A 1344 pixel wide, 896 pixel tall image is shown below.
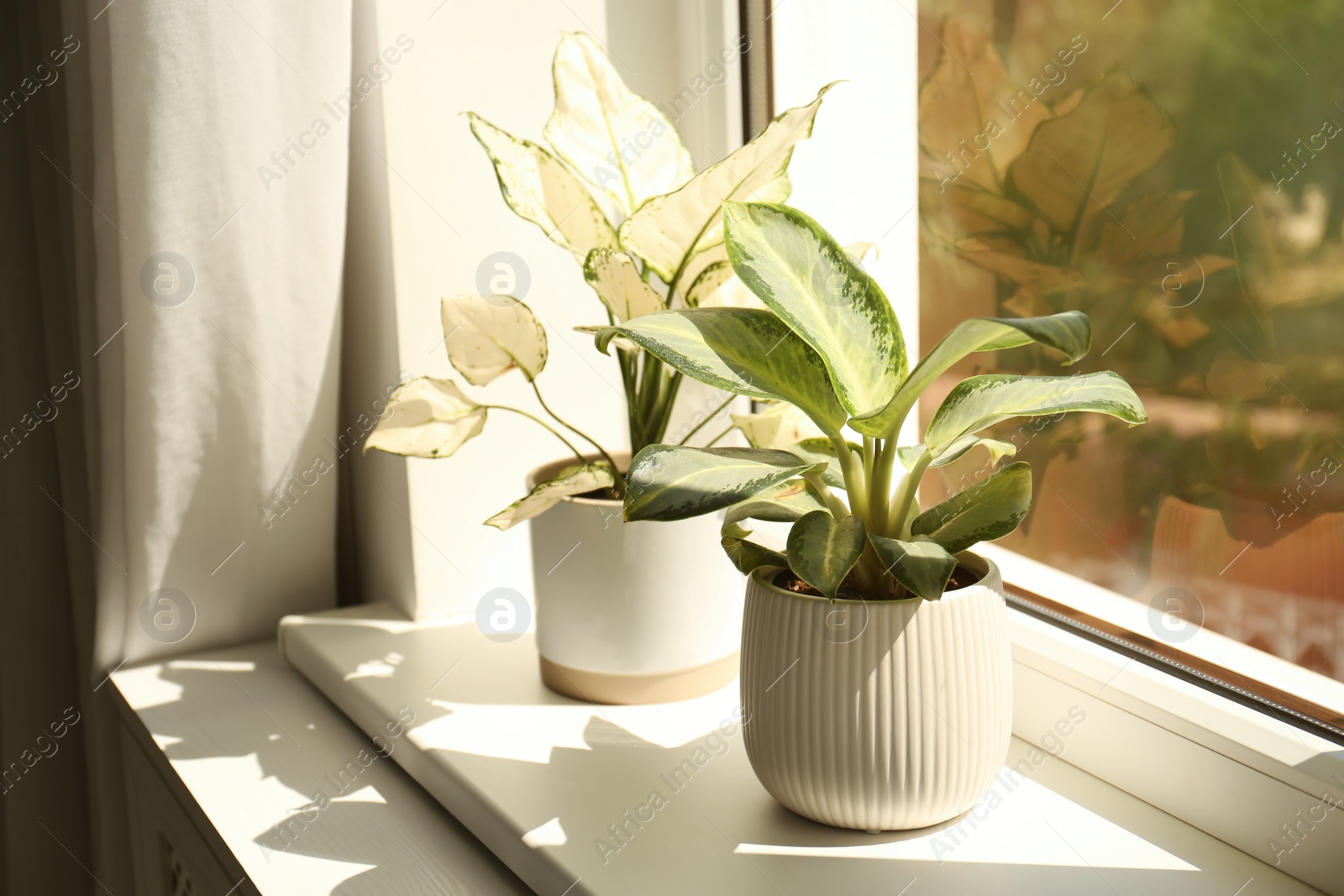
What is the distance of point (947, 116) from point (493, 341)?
409mm

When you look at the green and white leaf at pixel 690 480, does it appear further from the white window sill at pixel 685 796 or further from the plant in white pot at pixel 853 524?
the white window sill at pixel 685 796

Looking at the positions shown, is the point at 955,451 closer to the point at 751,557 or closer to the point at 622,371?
the point at 751,557

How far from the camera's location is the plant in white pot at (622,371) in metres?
0.68

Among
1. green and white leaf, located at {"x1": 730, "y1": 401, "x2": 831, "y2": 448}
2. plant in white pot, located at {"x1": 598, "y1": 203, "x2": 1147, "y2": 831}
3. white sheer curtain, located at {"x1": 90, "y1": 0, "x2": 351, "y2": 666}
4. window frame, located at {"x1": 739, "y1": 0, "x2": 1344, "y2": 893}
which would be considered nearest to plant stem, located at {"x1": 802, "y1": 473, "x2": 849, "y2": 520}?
plant in white pot, located at {"x1": 598, "y1": 203, "x2": 1147, "y2": 831}

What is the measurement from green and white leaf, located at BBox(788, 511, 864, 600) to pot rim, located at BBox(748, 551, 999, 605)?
18mm

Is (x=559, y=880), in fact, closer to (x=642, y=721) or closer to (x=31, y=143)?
(x=642, y=721)

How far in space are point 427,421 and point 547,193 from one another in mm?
180

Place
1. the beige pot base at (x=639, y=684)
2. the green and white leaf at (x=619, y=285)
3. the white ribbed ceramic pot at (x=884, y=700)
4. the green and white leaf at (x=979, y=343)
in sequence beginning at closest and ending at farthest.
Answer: the green and white leaf at (x=979, y=343), the white ribbed ceramic pot at (x=884, y=700), the green and white leaf at (x=619, y=285), the beige pot base at (x=639, y=684)

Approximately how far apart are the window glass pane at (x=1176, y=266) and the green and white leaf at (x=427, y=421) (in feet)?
1.32

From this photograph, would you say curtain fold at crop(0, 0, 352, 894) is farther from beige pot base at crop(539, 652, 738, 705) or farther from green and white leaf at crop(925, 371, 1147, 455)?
green and white leaf at crop(925, 371, 1147, 455)

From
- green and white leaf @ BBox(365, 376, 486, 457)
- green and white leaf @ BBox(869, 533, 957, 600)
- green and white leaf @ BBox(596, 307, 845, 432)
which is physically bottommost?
green and white leaf @ BBox(869, 533, 957, 600)

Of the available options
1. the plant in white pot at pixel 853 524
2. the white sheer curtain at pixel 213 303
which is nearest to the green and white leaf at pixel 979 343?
the plant in white pot at pixel 853 524

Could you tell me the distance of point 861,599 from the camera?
0.57 metres

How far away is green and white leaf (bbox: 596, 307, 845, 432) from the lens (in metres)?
0.53
